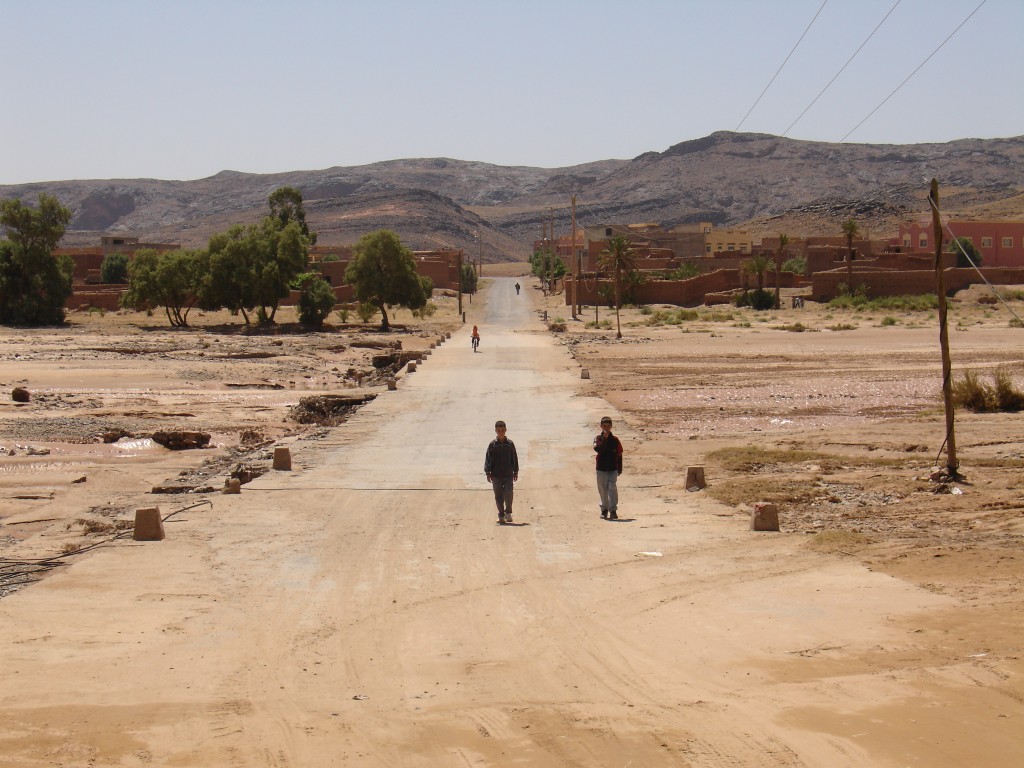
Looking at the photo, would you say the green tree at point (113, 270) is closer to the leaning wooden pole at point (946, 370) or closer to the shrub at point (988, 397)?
the shrub at point (988, 397)

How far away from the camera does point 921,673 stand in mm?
8227

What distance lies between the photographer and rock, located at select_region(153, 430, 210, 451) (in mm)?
23969

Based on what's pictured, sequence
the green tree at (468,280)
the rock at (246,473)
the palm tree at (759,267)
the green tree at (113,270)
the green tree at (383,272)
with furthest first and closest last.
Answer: the green tree at (468,280)
the green tree at (113,270)
the palm tree at (759,267)
the green tree at (383,272)
the rock at (246,473)

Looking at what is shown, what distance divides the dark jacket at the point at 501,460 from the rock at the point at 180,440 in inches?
455

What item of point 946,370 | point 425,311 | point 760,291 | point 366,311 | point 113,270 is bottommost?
point 946,370

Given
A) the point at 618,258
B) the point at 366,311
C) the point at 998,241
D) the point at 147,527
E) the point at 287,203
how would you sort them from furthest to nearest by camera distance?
the point at 287,203, the point at 998,241, the point at 366,311, the point at 618,258, the point at 147,527

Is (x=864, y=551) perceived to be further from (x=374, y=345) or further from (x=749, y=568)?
(x=374, y=345)

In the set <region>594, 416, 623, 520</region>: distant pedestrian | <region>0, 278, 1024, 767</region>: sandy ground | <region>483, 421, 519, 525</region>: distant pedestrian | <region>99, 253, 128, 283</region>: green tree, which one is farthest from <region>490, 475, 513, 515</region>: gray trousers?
<region>99, 253, 128, 283</region>: green tree

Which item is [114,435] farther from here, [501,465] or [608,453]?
[608,453]

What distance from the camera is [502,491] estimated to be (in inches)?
563

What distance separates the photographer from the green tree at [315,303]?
67250 mm

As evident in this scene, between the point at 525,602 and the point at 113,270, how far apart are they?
319 feet

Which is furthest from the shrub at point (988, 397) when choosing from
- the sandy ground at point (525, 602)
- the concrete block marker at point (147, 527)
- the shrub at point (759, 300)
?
the shrub at point (759, 300)

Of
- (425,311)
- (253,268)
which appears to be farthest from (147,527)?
(425,311)
